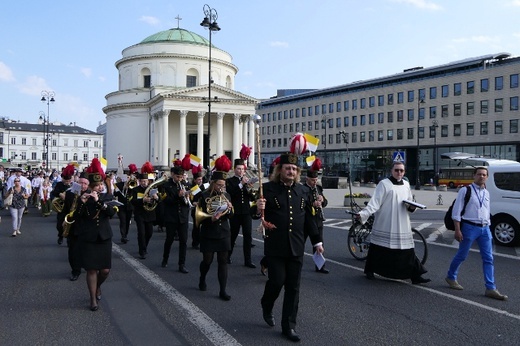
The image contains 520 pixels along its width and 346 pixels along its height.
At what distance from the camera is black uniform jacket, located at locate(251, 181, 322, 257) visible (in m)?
5.25

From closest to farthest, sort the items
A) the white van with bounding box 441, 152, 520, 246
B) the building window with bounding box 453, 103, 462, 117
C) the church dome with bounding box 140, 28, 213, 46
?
the white van with bounding box 441, 152, 520, 246, the building window with bounding box 453, 103, 462, 117, the church dome with bounding box 140, 28, 213, 46

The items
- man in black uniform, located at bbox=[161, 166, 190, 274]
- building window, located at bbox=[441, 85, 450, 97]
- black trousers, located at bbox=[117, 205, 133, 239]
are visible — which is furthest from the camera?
building window, located at bbox=[441, 85, 450, 97]

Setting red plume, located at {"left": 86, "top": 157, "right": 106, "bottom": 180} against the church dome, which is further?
the church dome

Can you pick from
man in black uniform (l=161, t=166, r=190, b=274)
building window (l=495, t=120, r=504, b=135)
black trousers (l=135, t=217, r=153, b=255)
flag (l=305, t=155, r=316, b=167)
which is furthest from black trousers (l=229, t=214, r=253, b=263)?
building window (l=495, t=120, r=504, b=135)

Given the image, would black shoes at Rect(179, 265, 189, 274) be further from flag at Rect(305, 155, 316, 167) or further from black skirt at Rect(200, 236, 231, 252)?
flag at Rect(305, 155, 316, 167)

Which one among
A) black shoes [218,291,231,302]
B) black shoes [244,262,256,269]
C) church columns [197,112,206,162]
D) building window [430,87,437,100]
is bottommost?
black shoes [244,262,256,269]

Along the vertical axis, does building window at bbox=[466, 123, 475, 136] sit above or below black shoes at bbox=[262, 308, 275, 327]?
above

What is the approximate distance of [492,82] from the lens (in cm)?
6222

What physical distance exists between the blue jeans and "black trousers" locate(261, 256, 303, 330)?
328 cm

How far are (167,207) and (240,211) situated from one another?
1462 millimetres

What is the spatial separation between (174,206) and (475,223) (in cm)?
544

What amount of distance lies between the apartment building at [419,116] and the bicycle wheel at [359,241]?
40.6m

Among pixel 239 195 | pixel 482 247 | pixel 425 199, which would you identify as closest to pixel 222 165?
pixel 239 195

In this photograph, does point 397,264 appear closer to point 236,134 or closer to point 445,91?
point 236,134
